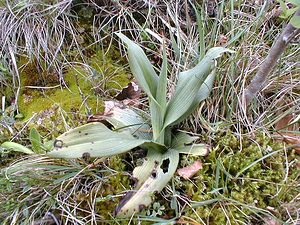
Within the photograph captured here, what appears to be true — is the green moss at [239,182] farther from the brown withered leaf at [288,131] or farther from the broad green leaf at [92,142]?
the broad green leaf at [92,142]

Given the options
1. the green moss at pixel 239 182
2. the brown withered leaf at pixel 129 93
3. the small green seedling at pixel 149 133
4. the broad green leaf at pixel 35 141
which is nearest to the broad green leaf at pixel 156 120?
the small green seedling at pixel 149 133

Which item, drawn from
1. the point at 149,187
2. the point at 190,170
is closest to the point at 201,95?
the point at 190,170

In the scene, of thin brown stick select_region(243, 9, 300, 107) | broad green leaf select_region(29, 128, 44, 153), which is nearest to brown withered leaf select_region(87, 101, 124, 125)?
broad green leaf select_region(29, 128, 44, 153)

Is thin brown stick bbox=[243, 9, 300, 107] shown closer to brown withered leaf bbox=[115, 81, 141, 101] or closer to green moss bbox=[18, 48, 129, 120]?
brown withered leaf bbox=[115, 81, 141, 101]

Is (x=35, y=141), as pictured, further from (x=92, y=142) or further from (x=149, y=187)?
(x=149, y=187)

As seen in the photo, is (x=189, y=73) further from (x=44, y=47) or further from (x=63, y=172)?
(x=44, y=47)
